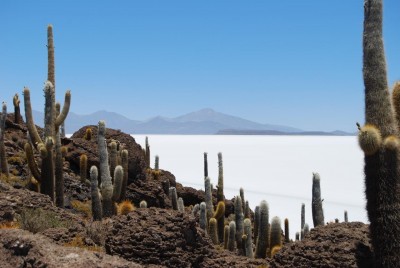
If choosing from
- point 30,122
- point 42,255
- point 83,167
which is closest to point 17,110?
point 83,167

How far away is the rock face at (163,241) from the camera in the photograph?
7863 millimetres

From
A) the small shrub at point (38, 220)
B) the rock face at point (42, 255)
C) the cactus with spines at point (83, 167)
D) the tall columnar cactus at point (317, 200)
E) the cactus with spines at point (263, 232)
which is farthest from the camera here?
the cactus with spines at point (83, 167)

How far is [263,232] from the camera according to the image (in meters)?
12.0

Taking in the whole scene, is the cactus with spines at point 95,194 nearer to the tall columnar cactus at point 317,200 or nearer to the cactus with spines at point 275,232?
the cactus with spines at point 275,232

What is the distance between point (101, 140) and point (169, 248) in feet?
24.8

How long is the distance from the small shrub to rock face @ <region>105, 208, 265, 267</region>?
1.75 m

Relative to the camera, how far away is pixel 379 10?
8.21 meters

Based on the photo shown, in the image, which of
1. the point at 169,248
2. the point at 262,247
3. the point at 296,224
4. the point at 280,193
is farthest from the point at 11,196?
the point at 280,193

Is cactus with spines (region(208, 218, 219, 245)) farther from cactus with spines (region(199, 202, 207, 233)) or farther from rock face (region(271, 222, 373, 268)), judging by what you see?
rock face (region(271, 222, 373, 268))

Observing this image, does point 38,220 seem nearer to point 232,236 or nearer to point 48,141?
point 48,141

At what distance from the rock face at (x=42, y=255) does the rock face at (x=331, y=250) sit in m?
2.85

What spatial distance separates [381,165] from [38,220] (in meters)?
6.33

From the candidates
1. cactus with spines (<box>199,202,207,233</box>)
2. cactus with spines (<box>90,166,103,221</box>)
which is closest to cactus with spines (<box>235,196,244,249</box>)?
cactus with spines (<box>199,202,207,233</box>)

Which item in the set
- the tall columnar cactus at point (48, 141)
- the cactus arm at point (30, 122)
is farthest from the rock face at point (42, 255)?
the cactus arm at point (30, 122)
